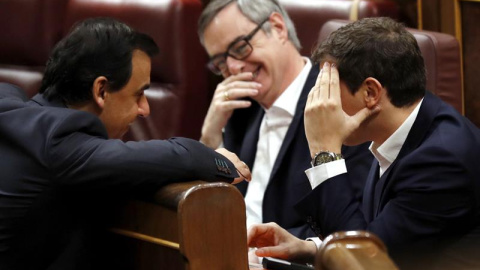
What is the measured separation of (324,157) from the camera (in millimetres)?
1846

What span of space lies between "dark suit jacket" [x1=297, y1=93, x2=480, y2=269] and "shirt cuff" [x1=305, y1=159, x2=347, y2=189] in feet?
0.04

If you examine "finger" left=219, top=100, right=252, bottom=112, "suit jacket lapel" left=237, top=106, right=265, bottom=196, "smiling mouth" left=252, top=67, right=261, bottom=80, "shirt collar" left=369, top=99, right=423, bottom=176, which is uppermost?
"shirt collar" left=369, top=99, right=423, bottom=176

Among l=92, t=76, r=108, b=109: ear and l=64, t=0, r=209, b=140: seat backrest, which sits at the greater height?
l=92, t=76, r=108, b=109: ear

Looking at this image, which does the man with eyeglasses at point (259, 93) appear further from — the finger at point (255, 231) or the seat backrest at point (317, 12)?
the finger at point (255, 231)

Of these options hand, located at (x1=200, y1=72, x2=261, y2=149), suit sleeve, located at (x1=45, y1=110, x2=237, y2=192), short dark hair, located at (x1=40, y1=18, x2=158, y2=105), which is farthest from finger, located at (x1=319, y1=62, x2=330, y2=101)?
hand, located at (x1=200, y1=72, x2=261, y2=149)

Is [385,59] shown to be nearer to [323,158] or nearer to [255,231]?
[323,158]

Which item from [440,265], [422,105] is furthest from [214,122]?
[440,265]

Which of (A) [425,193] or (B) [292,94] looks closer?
(A) [425,193]

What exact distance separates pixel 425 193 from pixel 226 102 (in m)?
1.14

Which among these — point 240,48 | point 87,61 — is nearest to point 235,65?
point 240,48

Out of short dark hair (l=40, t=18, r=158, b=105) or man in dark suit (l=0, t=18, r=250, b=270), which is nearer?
man in dark suit (l=0, t=18, r=250, b=270)

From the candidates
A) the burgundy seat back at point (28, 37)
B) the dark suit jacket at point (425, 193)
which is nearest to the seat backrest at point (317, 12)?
the burgundy seat back at point (28, 37)

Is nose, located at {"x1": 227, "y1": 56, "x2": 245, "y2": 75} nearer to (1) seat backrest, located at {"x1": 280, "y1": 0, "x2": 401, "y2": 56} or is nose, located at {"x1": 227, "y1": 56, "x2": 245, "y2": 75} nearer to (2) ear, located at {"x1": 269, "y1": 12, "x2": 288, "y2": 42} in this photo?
(2) ear, located at {"x1": 269, "y1": 12, "x2": 288, "y2": 42}

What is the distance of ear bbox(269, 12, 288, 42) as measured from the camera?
9.08 ft
